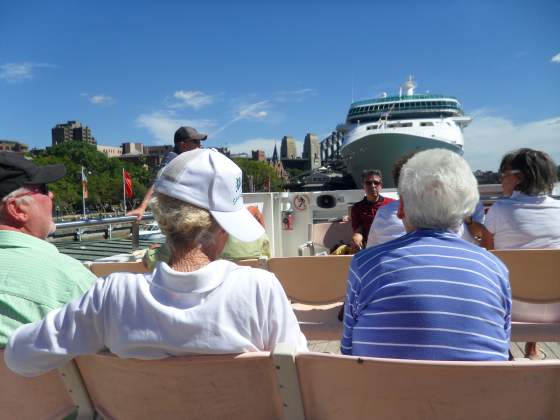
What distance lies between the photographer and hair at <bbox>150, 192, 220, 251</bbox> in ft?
4.52

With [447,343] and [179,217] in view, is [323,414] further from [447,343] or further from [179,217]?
[179,217]

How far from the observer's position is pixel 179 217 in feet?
4.55

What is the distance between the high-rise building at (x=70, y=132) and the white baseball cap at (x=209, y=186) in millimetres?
167417

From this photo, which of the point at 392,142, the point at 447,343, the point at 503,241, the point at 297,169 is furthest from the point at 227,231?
the point at 297,169

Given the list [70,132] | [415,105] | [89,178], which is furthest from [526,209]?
[70,132]

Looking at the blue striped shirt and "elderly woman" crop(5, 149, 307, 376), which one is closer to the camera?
A: "elderly woman" crop(5, 149, 307, 376)

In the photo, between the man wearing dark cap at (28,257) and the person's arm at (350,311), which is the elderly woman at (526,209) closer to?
the person's arm at (350,311)

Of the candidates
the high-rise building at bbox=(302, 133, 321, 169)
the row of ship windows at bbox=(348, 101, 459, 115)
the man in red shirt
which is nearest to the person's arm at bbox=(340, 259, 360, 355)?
the man in red shirt

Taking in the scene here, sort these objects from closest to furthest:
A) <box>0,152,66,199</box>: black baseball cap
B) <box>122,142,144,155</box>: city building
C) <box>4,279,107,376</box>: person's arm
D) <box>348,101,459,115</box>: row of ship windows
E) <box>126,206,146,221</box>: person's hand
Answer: <box>4,279,107,376</box>: person's arm < <box>0,152,66,199</box>: black baseball cap < <box>126,206,146,221</box>: person's hand < <box>348,101,459,115</box>: row of ship windows < <box>122,142,144,155</box>: city building

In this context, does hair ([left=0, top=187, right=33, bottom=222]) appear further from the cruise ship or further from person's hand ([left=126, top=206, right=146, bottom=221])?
the cruise ship

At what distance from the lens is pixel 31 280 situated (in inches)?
61.2

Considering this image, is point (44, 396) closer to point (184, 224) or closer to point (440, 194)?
point (184, 224)

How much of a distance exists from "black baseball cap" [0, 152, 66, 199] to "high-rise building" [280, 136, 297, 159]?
6267 inches

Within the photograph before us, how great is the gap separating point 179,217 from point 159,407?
52 centimetres
